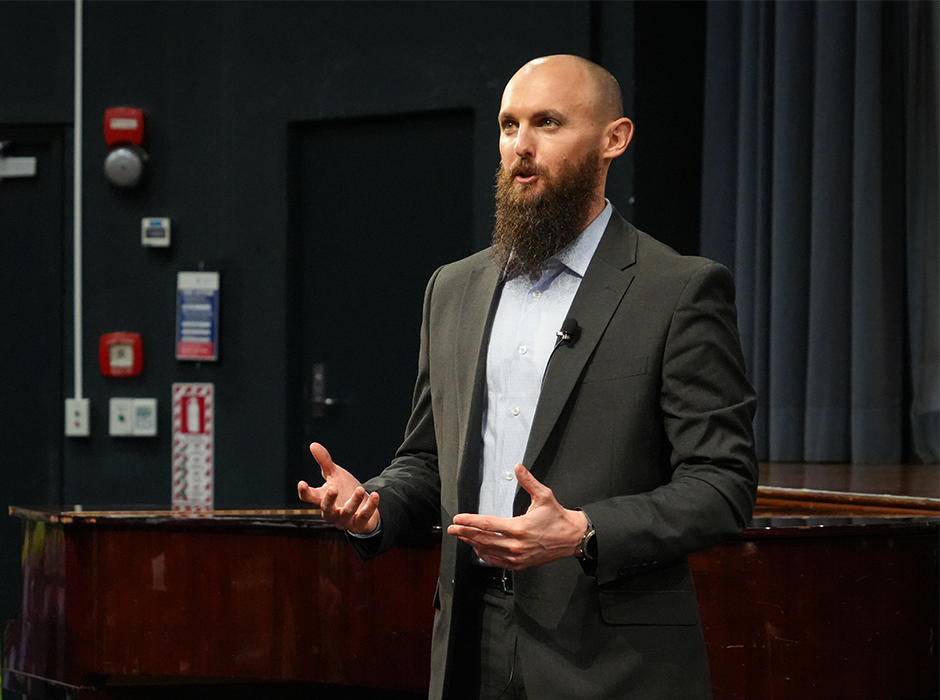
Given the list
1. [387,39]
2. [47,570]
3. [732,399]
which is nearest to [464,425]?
[732,399]

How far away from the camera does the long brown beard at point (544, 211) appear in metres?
1.61

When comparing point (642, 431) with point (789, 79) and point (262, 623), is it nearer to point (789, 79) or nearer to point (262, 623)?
point (262, 623)

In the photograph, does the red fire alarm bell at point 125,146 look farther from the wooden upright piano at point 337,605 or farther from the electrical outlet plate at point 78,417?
the wooden upright piano at point 337,605

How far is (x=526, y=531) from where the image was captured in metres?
1.35

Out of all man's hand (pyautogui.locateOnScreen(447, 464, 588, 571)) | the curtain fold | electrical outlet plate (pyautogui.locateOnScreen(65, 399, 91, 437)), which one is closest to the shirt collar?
man's hand (pyautogui.locateOnScreen(447, 464, 588, 571))

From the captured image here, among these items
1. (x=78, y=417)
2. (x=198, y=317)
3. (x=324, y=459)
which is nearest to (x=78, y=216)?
(x=198, y=317)

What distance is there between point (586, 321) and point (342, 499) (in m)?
0.37

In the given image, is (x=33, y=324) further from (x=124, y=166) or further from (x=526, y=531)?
(x=526, y=531)

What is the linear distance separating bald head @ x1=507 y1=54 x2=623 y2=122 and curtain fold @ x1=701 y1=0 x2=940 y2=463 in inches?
99.6

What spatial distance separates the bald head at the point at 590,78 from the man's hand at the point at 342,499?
55cm

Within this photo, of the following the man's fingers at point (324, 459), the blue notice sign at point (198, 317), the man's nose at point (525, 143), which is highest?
the man's nose at point (525, 143)

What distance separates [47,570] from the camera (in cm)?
270

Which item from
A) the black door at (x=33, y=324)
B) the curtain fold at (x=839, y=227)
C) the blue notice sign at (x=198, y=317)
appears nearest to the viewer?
the curtain fold at (x=839, y=227)

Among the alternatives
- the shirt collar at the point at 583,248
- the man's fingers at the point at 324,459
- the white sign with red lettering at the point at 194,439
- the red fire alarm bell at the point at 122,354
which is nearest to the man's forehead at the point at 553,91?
the shirt collar at the point at 583,248
